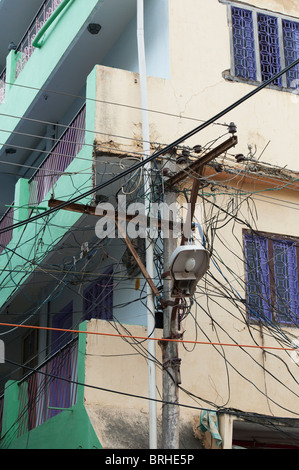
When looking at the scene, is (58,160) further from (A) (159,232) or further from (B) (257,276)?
(B) (257,276)

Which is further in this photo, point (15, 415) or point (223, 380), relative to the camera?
point (15, 415)

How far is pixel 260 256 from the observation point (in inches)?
484

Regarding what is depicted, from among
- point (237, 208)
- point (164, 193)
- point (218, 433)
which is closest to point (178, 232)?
point (164, 193)

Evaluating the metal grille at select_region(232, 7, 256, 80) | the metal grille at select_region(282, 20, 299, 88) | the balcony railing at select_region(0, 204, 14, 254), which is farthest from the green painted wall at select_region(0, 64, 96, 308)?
the metal grille at select_region(282, 20, 299, 88)

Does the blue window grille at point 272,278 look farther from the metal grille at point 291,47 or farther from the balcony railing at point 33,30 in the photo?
the balcony railing at point 33,30

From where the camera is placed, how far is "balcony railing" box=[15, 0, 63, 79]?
14812mm

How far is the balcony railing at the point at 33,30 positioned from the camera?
48.6 ft

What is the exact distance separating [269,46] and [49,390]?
640 cm

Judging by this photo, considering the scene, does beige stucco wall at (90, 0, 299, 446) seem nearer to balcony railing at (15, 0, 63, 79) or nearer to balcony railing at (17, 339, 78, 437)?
balcony railing at (17, 339, 78, 437)

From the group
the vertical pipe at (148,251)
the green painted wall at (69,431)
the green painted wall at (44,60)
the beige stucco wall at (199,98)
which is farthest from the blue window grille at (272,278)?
the green painted wall at (44,60)

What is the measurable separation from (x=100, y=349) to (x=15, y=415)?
2461 millimetres

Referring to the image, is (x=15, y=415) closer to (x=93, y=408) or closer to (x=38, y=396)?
(x=38, y=396)

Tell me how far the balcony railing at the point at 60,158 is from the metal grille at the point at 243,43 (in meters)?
2.63

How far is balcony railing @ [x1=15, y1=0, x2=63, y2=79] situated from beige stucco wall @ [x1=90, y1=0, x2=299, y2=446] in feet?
9.29
